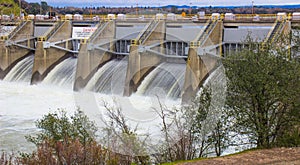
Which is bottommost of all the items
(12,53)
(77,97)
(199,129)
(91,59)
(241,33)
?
(77,97)

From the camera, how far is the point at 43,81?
2880 cm

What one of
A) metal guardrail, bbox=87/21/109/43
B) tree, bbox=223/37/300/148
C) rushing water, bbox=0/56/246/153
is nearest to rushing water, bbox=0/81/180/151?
rushing water, bbox=0/56/246/153

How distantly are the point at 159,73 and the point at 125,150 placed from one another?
43.5 feet

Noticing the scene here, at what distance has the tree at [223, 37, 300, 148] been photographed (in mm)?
11641

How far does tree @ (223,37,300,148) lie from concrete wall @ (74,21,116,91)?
1535cm

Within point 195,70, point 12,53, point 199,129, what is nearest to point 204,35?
point 195,70

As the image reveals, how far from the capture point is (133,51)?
2462 cm

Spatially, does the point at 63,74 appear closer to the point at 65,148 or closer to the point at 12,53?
the point at 12,53

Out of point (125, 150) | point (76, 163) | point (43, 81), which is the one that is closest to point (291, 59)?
point (125, 150)

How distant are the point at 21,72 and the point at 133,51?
10184mm

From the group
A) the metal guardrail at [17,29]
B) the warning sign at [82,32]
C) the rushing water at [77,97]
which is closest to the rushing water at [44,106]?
the rushing water at [77,97]

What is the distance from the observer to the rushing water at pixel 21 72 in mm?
30266

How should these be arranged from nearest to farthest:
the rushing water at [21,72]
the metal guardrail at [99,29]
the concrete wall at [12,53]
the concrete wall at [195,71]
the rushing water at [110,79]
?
the concrete wall at [195,71] < the rushing water at [110,79] < the metal guardrail at [99,29] < the rushing water at [21,72] < the concrete wall at [12,53]

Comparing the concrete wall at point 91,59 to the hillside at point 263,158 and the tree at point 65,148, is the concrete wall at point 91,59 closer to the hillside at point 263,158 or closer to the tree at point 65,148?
the tree at point 65,148
